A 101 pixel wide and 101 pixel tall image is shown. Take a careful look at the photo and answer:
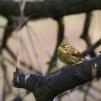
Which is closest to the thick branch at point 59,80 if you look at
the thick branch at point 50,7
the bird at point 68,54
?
the bird at point 68,54

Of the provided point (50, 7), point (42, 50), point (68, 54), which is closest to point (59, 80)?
point (68, 54)

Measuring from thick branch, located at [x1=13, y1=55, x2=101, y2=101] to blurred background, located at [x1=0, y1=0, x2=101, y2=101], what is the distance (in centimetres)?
137

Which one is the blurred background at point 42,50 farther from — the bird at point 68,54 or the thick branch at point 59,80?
the thick branch at point 59,80

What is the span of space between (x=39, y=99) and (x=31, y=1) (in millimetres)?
1672

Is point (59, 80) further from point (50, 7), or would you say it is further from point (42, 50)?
point (42, 50)

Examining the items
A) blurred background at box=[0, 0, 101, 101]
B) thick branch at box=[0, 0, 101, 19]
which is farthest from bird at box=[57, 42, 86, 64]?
blurred background at box=[0, 0, 101, 101]

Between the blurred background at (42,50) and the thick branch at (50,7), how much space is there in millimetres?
98

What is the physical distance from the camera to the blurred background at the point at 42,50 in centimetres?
271

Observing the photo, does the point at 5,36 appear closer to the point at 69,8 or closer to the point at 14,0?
the point at 14,0

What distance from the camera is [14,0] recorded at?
2744 mm

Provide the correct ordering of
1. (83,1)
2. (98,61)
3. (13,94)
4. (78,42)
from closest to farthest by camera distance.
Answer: (98,61) → (83,1) → (13,94) → (78,42)

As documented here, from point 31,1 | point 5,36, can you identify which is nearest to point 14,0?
point 31,1

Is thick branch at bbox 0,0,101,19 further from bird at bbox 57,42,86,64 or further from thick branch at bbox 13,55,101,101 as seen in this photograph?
thick branch at bbox 13,55,101,101

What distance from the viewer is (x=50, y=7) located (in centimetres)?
257
